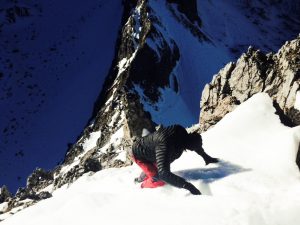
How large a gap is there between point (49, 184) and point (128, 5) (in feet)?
100

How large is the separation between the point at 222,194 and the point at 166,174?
1.01m

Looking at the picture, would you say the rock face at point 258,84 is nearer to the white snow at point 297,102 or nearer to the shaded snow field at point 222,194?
the white snow at point 297,102

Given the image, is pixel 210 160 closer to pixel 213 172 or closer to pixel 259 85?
pixel 213 172

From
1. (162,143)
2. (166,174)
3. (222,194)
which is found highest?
(162,143)

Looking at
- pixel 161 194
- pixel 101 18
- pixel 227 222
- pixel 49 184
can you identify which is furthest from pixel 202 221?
pixel 101 18

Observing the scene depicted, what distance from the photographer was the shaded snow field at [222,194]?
299 inches

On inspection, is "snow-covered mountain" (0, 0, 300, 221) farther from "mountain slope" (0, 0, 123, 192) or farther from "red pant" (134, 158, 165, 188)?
"red pant" (134, 158, 165, 188)

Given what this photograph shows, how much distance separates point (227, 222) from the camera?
24.0 feet

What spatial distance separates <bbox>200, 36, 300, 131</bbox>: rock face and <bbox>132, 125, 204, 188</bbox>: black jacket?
298 cm

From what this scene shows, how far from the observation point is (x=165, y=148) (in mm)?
8984

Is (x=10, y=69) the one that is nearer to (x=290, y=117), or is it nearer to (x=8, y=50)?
(x=8, y=50)

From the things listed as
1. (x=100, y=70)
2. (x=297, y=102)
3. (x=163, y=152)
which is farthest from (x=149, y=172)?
(x=100, y=70)

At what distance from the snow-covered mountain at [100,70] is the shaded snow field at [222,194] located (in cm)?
2203

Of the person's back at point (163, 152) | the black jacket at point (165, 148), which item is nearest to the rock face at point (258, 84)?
the person's back at point (163, 152)
